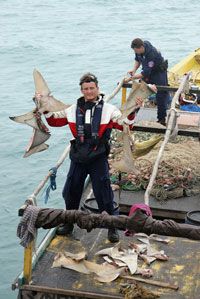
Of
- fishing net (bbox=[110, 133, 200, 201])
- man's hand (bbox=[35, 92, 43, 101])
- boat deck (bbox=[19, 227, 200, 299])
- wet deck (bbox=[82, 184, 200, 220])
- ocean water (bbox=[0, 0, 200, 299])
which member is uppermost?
man's hand (bbox=[35, 92, 43, 101])

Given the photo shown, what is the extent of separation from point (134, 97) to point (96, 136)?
2.29 ft

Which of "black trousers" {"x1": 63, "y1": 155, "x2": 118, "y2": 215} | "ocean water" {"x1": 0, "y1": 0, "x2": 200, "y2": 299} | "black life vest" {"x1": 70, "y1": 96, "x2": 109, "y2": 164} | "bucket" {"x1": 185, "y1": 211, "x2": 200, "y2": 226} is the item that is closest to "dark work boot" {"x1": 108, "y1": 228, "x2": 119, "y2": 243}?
"black trousers" {"x1": 63, "y1": 155, "x2": 118, "y2": 215}

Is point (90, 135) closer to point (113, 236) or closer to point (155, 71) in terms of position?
point (113, 236)

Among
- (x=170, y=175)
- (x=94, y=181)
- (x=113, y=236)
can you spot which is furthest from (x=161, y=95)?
(x=113, y=236)

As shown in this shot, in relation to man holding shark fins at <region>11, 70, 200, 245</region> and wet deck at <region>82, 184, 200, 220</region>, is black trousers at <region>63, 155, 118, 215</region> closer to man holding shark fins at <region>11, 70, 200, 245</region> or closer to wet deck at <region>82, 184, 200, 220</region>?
man holding shark fins at <region>11, 70, 200, 245</region>

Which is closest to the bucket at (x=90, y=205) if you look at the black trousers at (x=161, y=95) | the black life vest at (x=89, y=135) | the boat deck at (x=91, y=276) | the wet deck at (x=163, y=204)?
the wet deck at (x=163, y=204)

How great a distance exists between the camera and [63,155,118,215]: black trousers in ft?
19.6

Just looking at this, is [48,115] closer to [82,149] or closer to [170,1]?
[82,149]

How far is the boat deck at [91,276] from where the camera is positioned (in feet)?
17.1

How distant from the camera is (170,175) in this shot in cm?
857

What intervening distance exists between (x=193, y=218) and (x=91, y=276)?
1938 millimetres

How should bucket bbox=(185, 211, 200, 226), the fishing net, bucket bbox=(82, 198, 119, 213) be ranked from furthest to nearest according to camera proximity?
the fishing net < bucket bbox=(82, 198, 119, 213) < bucket bbox=(185, 211, 200, 226)

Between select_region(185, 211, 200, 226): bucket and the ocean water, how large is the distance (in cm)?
380

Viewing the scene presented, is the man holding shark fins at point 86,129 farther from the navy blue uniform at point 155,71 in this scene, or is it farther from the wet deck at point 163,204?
the navy blue uniform at point 155,71
